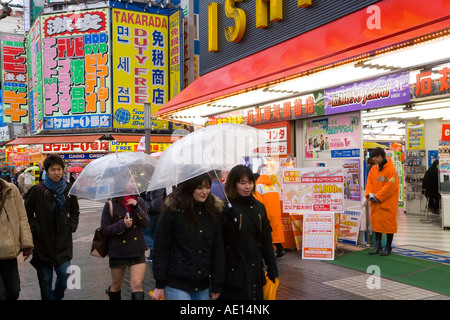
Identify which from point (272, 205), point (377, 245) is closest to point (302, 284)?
point (272, 205)

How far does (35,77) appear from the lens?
1000 inches

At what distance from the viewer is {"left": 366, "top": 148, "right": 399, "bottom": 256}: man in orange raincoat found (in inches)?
318

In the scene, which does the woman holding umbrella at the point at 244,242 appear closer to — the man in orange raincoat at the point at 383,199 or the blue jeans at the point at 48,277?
the blue jeans at the point at 48,277

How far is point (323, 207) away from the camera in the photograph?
27.7ft

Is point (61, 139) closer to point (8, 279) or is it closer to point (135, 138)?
point (135, 138)

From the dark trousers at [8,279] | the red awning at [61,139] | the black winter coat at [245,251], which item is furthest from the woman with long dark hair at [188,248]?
the red awning at [61,139]

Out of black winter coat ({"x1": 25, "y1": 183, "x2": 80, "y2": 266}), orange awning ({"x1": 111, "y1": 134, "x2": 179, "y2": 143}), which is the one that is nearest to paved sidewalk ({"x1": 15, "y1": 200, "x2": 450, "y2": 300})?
black winter coat ({"x1": 25, "y1": 183, "x2": 80, "y2": 266})

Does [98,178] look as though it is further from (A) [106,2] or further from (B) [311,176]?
(A) [106,2]

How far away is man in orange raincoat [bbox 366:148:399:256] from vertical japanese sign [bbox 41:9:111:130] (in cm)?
1717

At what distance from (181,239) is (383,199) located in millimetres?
5711

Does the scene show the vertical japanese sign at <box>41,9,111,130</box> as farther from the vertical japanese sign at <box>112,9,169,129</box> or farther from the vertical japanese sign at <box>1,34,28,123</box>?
the vertical japanese sign at <box>1,34,28,123</box>

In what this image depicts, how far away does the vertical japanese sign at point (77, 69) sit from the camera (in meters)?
22.6

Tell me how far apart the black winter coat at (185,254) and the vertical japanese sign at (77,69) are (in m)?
20.1

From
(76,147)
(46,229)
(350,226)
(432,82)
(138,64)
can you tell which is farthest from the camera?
(138,64)
